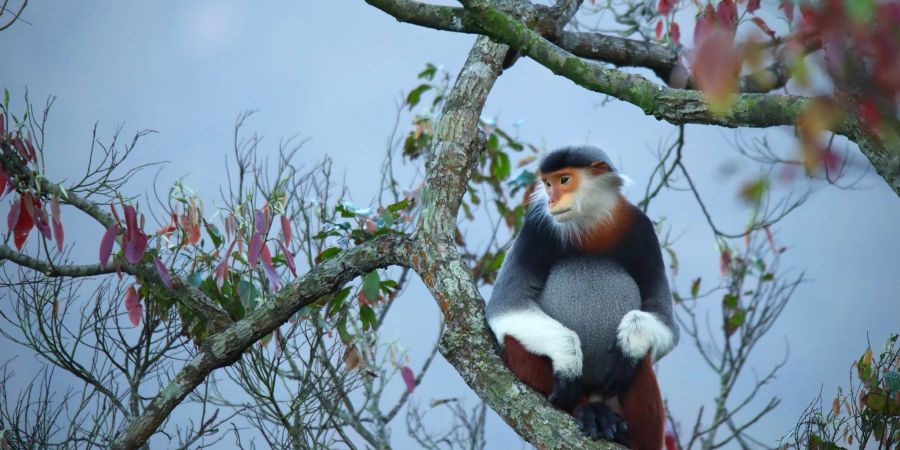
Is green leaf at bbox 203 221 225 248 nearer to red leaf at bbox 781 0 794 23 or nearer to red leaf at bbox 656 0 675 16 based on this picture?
red leaf at bbox 781 0 794 23

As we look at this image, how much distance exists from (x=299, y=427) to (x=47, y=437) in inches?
31.1

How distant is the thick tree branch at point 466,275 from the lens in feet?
6.77

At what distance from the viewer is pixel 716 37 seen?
2.85ft

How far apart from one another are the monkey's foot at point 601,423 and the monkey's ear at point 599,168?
25.4 inches

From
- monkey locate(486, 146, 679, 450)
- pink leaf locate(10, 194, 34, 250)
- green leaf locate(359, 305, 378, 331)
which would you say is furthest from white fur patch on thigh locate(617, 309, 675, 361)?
pink leaf locate(10, 194, 34, 250)

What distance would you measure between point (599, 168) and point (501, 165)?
170cm

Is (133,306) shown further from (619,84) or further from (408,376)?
(619,84)

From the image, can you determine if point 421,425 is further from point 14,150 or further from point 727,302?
point 14,150

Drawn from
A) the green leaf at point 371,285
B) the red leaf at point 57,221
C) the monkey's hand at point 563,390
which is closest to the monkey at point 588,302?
the monkey's hand at point 563,390

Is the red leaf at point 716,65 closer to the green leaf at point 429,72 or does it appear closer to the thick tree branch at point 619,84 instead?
the thick tree branch at point 619,84

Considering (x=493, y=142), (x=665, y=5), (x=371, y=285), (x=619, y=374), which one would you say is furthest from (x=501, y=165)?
(x=619, y=374)

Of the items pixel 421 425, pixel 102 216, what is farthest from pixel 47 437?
pixel 421 425

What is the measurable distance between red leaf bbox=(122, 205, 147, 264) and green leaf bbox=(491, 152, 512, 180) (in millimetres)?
2059

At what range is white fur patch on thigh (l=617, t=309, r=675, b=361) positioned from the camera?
7.36ft
